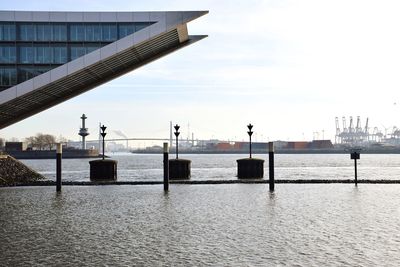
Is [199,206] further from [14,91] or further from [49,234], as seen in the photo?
[14,91]

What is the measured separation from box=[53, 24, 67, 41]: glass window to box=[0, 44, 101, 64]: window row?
0.95m

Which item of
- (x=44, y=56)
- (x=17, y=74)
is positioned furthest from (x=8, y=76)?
(x=44, y=56)

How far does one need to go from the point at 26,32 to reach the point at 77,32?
4.47 m

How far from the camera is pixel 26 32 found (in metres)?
43.0

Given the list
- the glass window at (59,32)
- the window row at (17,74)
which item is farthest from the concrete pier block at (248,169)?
the glass window at (59,32)

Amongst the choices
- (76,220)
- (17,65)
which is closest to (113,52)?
(17,65)

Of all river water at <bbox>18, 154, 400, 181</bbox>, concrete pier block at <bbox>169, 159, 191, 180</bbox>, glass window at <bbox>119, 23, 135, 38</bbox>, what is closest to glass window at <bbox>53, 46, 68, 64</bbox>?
glass window at <bbox>119, 23, 135, 38</bbox>

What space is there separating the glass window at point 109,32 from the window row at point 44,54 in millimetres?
1088

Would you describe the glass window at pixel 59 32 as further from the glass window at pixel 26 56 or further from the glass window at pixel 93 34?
the glass window at pixel 26 56

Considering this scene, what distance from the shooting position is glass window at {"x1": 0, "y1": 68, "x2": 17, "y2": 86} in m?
42.7

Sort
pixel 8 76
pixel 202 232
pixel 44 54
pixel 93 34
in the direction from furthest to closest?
pixel 93 34 → pixel 44 54 → pixel 8 76 → pixel 202 232

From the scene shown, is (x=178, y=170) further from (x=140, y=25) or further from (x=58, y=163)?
(x=58, y=163)

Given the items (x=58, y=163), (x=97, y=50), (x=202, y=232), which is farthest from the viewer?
(x=97, y=50)

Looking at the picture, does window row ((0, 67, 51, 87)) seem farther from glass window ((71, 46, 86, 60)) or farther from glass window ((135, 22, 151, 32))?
glass window ((135, 22, 151, 32))
